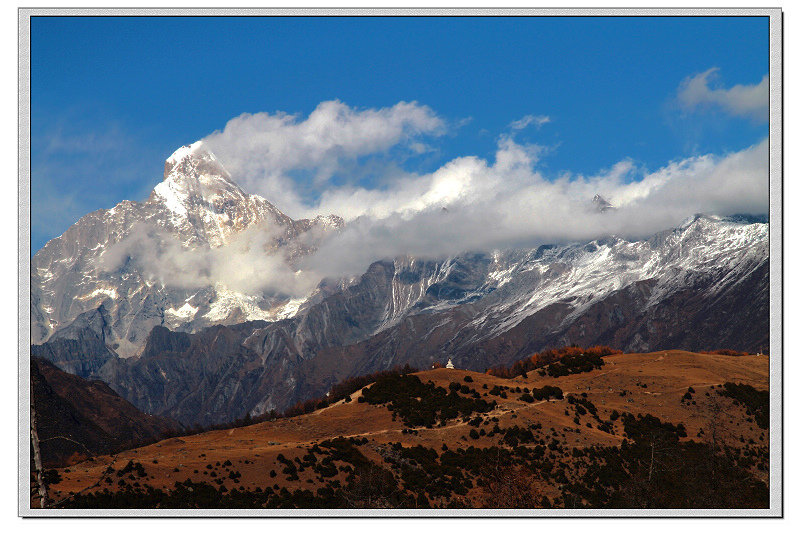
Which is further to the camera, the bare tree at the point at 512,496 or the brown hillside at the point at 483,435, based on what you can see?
the brown hillside at the point at 483,435

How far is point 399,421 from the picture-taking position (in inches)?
3374

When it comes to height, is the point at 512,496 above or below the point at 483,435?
above

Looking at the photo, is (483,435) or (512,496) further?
(483,435)

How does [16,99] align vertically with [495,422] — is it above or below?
above

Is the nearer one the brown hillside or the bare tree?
the bare tree

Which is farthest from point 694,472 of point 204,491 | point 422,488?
point 204,491

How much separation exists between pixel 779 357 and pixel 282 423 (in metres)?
60.9

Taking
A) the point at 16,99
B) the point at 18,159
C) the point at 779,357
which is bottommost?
the point at 779,357

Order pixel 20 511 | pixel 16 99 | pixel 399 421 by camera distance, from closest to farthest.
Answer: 1. pixel 20 511
2. pixel 16 99
3. pixel 399 421

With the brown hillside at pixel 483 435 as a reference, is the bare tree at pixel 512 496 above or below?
above

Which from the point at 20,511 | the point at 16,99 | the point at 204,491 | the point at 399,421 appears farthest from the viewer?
the point at 399,421

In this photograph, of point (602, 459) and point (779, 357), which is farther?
point (602, 459)

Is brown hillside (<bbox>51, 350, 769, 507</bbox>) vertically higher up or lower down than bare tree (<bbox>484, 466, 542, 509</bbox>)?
lower down

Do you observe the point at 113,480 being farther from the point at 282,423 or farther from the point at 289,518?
the point at 282,423
